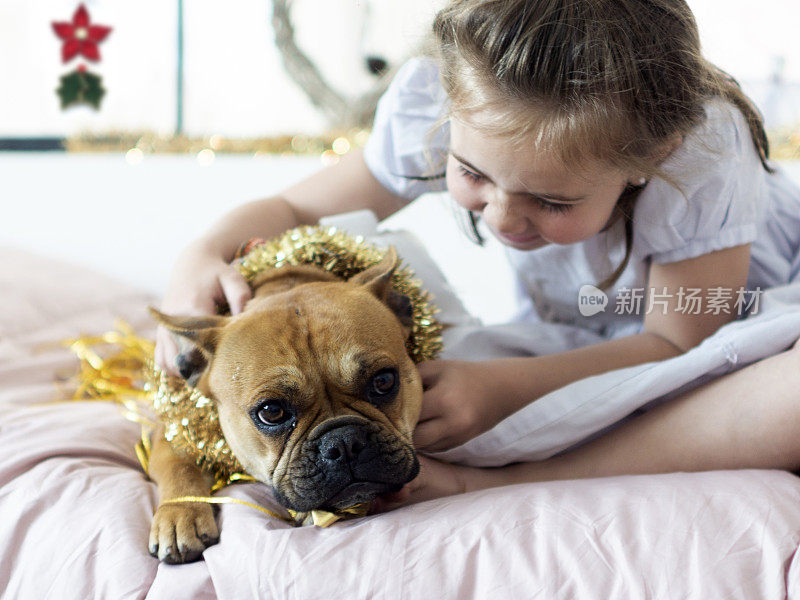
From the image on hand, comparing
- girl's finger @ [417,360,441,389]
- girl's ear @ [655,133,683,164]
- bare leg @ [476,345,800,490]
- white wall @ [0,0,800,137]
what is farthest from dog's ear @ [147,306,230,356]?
white wall @ [0,0,800,137]

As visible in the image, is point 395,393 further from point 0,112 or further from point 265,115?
point 0,112

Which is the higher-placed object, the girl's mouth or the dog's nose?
the girl's mouth

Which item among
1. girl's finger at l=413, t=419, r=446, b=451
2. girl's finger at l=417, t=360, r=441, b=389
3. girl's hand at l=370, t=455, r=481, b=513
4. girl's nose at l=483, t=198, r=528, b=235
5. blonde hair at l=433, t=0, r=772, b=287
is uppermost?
blonde hair at l=433, t=0, r=772, b=287

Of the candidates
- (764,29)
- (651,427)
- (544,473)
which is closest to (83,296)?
(544,473)

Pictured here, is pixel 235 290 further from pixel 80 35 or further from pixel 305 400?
pixel 80 35

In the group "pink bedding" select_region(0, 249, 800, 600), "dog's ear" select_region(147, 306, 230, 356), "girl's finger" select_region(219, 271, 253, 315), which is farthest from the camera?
"girl's finger" select_region(219, 271, 253, 315)

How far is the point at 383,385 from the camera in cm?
89

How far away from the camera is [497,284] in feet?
6.26

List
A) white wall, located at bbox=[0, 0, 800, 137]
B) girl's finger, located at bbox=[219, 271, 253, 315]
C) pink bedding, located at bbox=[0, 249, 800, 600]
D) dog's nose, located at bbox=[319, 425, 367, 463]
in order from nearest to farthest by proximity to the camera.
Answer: pink bedding, located at bbox=[0, 249, 800, 600] → dog's nose, located at bbox=[319, 425, 367, 463] → girl's finger, located at bbox=[219, 271, 253, 315] → white wall, located at bbox=[0, 0, 800, 137]

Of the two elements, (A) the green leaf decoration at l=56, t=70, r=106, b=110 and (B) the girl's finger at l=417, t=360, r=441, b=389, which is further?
(A) the green leaf decoration at l=56, t=70, r=106, b=110

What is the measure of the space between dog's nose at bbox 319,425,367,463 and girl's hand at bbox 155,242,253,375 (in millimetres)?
283

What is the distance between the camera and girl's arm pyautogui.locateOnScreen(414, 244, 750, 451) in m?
0.97

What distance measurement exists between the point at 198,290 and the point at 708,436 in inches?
29.6

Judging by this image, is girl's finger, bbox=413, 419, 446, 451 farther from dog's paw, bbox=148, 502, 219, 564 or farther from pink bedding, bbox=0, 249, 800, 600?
dog's paw, bbox=148, 502, 219, 564
